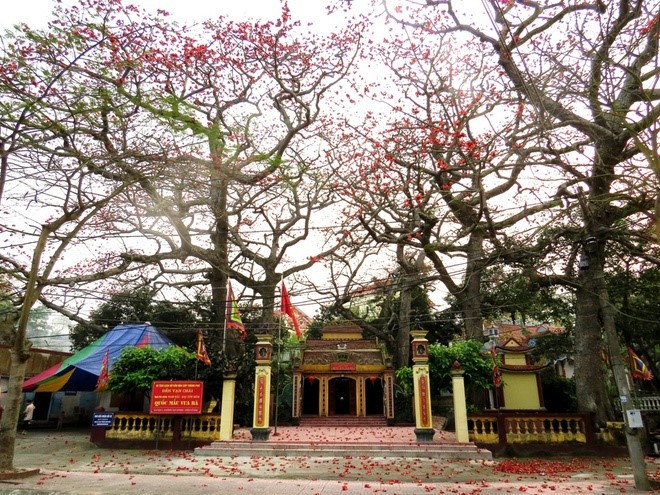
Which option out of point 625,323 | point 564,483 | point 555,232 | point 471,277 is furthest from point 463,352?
point 625,323

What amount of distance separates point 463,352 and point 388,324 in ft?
35.2

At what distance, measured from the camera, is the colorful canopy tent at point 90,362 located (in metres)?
16.2

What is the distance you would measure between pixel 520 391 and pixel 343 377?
293 inches

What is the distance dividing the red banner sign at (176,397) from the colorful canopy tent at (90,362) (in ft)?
14.5

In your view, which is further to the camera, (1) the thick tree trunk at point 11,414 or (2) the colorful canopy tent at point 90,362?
(2) the colorful canopy tent at point 90,362

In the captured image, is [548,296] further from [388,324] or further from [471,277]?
[388,324]

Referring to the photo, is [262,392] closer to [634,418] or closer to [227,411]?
[227,411]

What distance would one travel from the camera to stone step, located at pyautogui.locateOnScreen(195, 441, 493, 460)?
1028 cm

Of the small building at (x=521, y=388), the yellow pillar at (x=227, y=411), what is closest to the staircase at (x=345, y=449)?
the yellow pillar at (x=227, y=411)

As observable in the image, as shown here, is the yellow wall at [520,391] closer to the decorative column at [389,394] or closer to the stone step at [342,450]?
the decorative column at [389,394]

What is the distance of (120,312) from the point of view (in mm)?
22750

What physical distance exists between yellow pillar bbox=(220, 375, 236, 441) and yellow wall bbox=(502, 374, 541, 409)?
11.5 m

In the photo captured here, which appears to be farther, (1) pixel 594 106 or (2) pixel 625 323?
(2) pixel 625 323

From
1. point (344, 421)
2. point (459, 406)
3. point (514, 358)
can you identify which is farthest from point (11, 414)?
point (514, 358)
